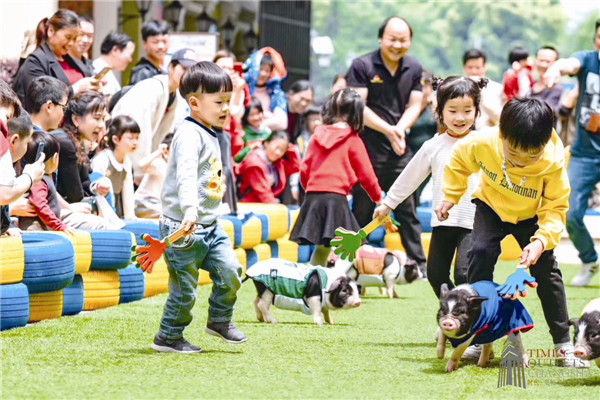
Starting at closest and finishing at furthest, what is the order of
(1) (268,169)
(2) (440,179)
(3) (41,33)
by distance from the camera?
(2) (440,179), (3) (41,33), (1) (268,169)

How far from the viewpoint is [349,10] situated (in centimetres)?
8162

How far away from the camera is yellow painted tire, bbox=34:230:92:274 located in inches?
285

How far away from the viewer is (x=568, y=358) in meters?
5.77

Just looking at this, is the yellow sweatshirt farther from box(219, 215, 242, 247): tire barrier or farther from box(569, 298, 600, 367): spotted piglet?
box(219, 215, 242, 247): tire barrier

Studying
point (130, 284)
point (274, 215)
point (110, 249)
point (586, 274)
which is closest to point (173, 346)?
point (110, 249)

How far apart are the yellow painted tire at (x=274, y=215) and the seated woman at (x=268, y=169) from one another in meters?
0.71

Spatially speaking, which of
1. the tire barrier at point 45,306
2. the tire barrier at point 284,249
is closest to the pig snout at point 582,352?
the tire barrier at point 45,306

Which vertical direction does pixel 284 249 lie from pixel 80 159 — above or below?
below

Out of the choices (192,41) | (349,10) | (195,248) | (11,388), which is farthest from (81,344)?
(349,10)

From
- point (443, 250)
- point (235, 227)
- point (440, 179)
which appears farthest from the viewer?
point (235, 227)

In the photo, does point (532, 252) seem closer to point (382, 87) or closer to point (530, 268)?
point (530, 268)

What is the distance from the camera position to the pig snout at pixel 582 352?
17.2 feet

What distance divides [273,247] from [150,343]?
512 centimetres

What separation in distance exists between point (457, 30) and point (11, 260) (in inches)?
2957
